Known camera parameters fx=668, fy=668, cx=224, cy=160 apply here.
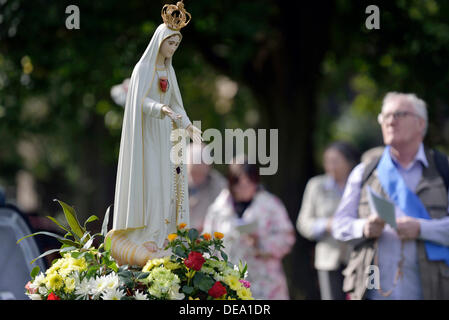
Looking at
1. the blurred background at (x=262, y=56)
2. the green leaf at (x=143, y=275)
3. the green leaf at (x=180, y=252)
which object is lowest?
the green leaf at (x=143, y=275)

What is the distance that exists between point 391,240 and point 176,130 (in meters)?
1.85

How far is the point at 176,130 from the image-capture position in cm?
333

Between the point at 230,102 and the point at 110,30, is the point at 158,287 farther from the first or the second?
the point at 230,102

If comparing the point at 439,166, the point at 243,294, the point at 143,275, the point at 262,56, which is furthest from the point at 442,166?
the point at 262,56

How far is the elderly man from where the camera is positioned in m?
4.25

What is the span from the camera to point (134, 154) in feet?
10.5

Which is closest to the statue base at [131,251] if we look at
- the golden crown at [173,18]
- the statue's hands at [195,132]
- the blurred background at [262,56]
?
the statue's hands at [195,132]

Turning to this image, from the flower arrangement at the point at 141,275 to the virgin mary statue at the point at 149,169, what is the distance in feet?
0.27

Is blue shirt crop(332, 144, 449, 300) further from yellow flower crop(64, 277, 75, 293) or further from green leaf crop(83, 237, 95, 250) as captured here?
yellow flower crop(64, 277, 75, 293)

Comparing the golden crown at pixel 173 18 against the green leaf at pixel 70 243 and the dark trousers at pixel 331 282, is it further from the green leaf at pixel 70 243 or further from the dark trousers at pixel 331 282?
the dark trousers at pixel 331 282

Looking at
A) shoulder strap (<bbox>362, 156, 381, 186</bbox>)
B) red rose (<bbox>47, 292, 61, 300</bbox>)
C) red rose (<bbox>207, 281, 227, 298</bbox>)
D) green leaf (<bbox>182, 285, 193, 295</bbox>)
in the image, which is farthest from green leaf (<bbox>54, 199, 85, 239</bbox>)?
shoulder strap (<bbox>362, 156, 381, 186</bbox>)

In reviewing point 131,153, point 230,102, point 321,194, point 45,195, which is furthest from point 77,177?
point 131,153

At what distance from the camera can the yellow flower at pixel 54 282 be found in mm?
2994

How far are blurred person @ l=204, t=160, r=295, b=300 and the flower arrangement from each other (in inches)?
84.3
